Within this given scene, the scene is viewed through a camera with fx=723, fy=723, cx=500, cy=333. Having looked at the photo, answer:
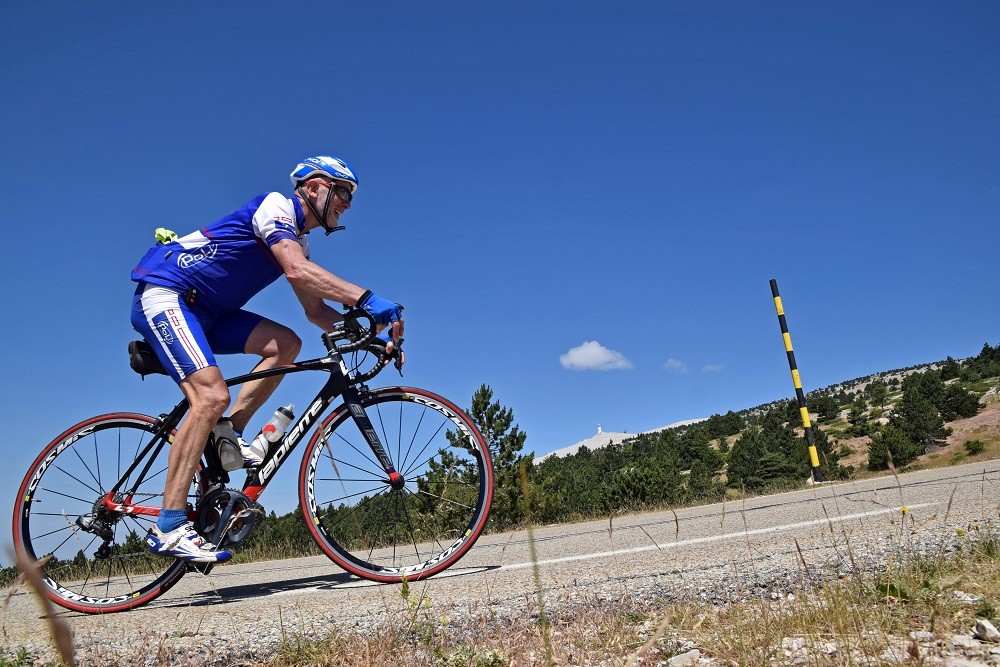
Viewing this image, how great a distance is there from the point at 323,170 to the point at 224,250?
607 mm

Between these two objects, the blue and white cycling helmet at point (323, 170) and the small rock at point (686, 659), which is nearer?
the small rock at point (686, 659)

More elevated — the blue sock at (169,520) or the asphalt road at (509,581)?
the blue sock at (169,520)

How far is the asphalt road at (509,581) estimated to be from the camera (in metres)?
2.22

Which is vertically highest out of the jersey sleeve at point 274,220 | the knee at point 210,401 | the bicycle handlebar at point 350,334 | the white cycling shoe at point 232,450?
the jersey sleeve at point 274,220

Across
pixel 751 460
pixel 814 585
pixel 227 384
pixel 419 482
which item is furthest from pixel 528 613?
pixel 751 460

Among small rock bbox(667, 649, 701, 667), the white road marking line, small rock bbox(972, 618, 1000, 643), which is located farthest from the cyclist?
small rock bbox(972, 618, 1000, 643)

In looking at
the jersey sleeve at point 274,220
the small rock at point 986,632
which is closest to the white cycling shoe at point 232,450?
the jersey sleeve at point 274,220

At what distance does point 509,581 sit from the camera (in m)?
2.89

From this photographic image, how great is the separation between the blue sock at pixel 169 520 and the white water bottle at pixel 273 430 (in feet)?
1.41

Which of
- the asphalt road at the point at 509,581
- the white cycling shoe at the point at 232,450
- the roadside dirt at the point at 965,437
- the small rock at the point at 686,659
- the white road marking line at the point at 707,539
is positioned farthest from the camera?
the roadside dirt at the point at 965,437

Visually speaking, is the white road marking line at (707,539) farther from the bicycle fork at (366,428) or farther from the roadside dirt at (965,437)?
the roadside dirt at (965,437)

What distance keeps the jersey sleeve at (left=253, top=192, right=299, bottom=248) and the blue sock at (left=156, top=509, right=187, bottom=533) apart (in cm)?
129

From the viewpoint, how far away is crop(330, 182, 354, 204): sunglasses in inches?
139

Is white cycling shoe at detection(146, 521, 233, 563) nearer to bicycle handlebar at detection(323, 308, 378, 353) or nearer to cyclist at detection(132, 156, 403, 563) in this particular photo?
cyclist at detection(132, 156, 403, 563)
